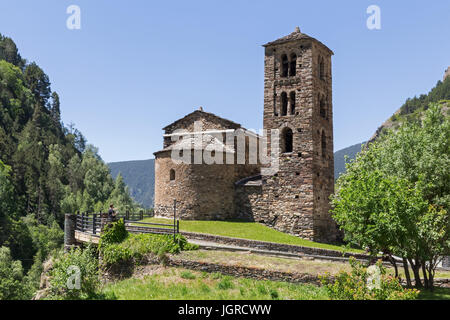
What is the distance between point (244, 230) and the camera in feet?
92.6

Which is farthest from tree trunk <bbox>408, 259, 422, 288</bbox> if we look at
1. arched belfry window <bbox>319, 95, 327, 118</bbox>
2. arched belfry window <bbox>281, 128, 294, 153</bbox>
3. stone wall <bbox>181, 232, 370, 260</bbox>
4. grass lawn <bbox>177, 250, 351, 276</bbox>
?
arched belfry window <bbox>319, 95, 327, 118</bbox>

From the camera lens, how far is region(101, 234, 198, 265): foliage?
62.1 ft

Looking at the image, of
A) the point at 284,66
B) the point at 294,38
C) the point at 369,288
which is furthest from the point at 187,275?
the point at 294,38

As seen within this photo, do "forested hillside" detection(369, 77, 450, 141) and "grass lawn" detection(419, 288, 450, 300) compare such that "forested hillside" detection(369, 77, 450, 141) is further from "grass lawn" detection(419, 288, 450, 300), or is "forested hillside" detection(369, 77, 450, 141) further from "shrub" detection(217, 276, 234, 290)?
"shrub" detection(217, 276, 234, 290)

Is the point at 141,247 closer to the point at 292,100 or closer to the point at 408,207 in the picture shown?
the point at 408,207

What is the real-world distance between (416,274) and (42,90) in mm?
130035

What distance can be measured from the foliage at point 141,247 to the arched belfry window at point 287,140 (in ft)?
46.3

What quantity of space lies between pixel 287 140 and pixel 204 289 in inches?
788

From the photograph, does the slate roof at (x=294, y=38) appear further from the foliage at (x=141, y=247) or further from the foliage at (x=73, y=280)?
the foliage at (x=73, y=280)

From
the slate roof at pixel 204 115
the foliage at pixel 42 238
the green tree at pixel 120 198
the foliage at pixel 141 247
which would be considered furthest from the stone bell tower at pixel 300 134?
the foliage at pixel 42 238

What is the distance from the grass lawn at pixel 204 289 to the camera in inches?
518
